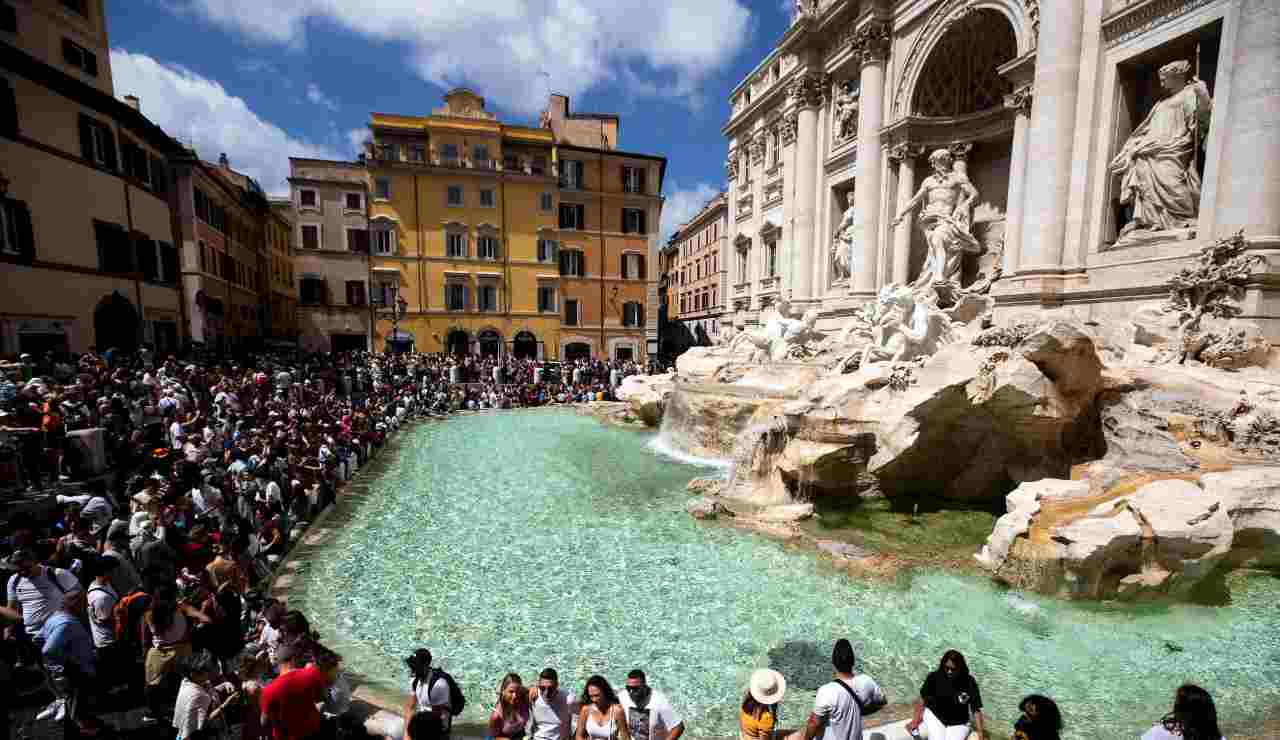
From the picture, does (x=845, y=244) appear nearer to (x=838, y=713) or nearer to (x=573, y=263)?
(x=573, y=263)

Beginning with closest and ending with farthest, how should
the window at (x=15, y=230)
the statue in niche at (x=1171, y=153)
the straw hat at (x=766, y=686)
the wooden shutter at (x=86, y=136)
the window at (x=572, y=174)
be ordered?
1. the straw hat at (x=766, y=686)
2. the statue in niche at (x=1171, y=153)
3. the window at (x=15, y=230)
4. the wooden shutter at (x=86, y=136)
5. the window at (x=572, y=174)

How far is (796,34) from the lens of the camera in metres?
21.1

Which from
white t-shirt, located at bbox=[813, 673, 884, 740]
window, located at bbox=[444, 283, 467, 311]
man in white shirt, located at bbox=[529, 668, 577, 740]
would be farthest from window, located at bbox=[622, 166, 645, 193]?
white t-shirt, located at bbox=[813, 673, 884, 740]

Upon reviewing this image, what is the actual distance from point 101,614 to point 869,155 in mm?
20397

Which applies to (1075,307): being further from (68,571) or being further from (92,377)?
(92,377)

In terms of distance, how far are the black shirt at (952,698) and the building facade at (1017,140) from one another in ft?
32.5

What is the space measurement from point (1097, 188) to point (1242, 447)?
6.86m

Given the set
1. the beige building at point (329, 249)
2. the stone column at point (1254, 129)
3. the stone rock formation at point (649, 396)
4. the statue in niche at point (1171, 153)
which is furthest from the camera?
the beige building at point (329, 249)

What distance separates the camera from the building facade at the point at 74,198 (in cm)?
1336

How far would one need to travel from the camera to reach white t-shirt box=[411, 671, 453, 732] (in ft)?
12.3

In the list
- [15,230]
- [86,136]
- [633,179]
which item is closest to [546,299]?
[633,179]

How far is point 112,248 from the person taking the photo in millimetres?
16281

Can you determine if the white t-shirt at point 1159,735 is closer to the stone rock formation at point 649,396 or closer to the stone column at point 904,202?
the stone rock formation at point 649,396

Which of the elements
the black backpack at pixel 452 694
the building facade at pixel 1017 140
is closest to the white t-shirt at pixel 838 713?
the black backpack at pixel 452 694
